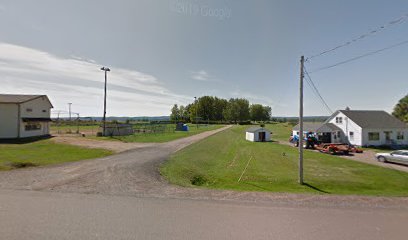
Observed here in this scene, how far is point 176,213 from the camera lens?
673cm

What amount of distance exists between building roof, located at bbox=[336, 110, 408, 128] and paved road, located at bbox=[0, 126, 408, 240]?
98.3 ft

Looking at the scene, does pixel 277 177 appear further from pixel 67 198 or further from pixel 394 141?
pixel 394 141

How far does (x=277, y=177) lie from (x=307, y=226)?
7912mm

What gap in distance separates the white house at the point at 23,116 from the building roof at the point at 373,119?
176 ft

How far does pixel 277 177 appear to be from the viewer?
13.6 metres

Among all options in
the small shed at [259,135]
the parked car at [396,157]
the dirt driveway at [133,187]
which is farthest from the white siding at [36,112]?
the parked car at [396,157]

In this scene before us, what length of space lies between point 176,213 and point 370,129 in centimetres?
3703

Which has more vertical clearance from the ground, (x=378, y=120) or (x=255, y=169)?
(x=378, y=120)

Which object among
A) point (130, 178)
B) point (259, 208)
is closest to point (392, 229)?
point (259, 208)

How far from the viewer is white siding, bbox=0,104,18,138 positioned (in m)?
30.8

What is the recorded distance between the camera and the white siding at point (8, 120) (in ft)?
101

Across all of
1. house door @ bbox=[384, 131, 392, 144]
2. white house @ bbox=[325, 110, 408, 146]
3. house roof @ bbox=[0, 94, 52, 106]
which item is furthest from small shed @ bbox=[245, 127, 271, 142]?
house roof @ bbox=[0, 94, 52, 106]

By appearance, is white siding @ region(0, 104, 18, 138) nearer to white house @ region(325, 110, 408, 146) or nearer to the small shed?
the small shed

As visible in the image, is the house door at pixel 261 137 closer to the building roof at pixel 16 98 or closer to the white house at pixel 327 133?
the white house at pixel 327 133
